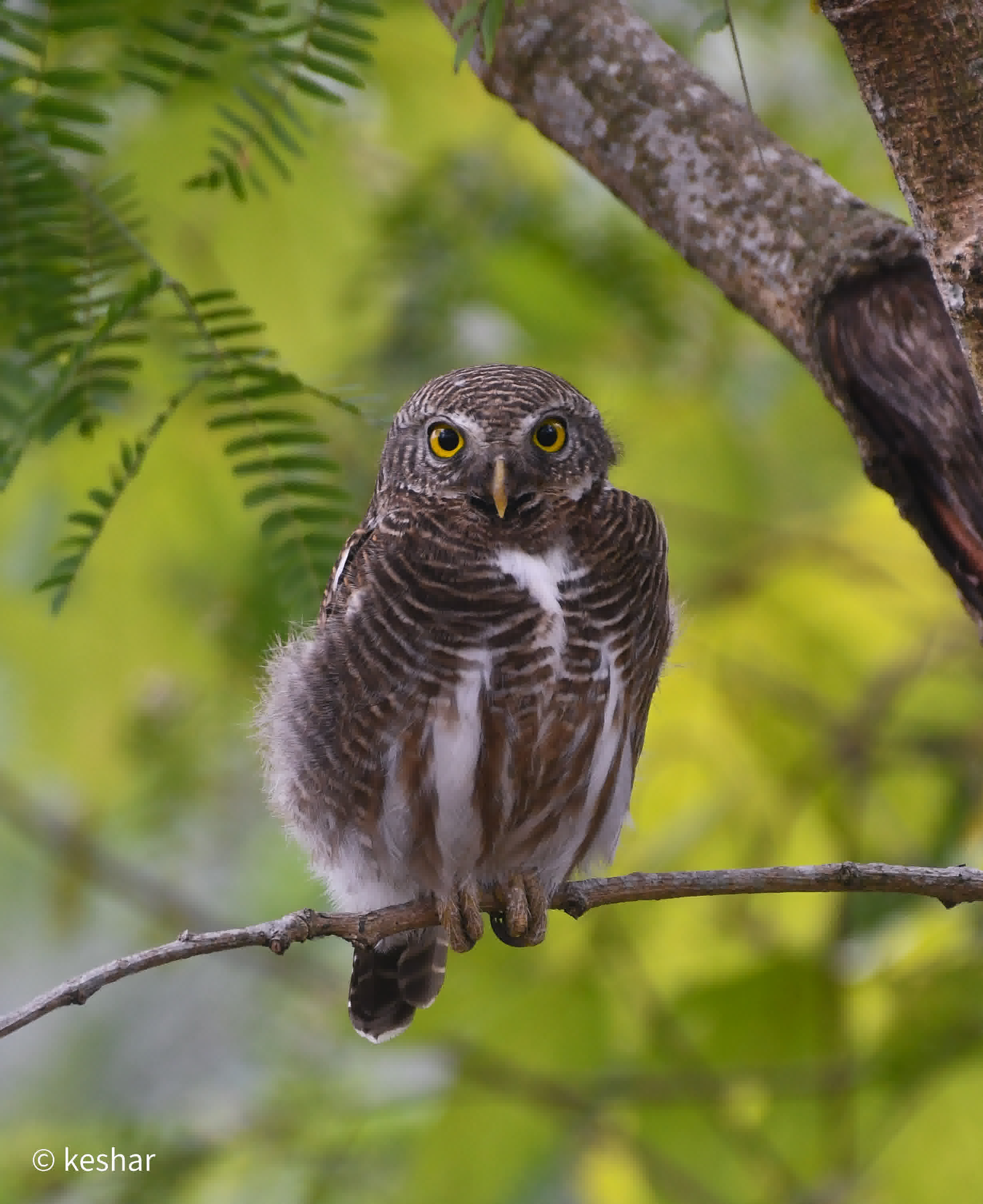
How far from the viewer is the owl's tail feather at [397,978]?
2.95 m

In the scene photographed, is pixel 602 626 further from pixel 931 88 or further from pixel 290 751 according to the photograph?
pixel 931 88

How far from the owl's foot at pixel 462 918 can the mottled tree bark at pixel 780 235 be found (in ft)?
3.63

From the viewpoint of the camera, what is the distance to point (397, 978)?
2.96 metres

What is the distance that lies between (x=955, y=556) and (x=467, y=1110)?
76.2 inches

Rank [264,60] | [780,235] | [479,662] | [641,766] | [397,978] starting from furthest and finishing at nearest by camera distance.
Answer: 1. [641,766]
2. [397,978]
3. [479,662]
4. [264,60]
5. [780,235]

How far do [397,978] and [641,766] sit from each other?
0.76m

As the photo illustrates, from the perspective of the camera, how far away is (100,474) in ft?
9.63

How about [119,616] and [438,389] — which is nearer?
[438,389]

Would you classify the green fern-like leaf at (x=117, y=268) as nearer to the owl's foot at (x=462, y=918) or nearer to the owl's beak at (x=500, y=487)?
the owl's beak at (x=500, y=487)

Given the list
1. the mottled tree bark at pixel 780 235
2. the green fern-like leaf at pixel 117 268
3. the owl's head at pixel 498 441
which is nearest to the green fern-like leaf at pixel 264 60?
the green fern-like leaf at pixel 117 268

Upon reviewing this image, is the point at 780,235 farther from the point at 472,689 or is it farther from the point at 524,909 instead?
the point at 524,909

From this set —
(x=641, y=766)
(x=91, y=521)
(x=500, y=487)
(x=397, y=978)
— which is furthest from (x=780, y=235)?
(x=397, y=978)

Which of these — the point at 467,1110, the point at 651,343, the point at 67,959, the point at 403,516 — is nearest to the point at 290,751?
the point at 403,516

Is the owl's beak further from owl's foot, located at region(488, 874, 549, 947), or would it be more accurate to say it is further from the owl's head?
owl's foot, located at region(488, 874, 549, 947)
